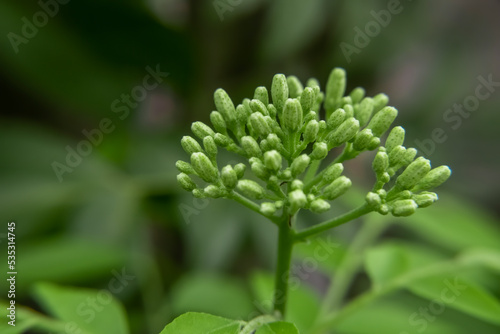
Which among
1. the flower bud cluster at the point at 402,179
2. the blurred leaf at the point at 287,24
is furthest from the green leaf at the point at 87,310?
the blurred leaf at the point at 287,24

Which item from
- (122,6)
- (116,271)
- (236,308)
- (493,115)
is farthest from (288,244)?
(493,115)

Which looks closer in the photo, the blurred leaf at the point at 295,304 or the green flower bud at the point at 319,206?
the green flower bud at the point at 319,206

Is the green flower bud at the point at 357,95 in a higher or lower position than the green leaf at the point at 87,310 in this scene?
higher

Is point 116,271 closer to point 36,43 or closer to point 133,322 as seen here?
point 133,322

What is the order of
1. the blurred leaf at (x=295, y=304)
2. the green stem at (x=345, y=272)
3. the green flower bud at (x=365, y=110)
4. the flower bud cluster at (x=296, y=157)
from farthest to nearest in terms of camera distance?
the green stem at (x=345, y=272) < the blurred leaf at (x=295, y=304) < the green flower bud at (x=365, y=110) < the flower bud cluster at (x=296, y=157)

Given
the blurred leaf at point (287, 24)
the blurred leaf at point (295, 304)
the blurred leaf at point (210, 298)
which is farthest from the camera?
the blurred leaf at point (287, 24)

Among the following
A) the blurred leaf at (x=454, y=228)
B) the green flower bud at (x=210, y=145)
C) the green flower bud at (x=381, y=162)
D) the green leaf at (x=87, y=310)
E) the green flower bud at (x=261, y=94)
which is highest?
the green flower bud at (x=261, y=94)

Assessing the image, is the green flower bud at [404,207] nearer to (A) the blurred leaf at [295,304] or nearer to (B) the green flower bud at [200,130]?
(B) the green flower bud at [200,130]
